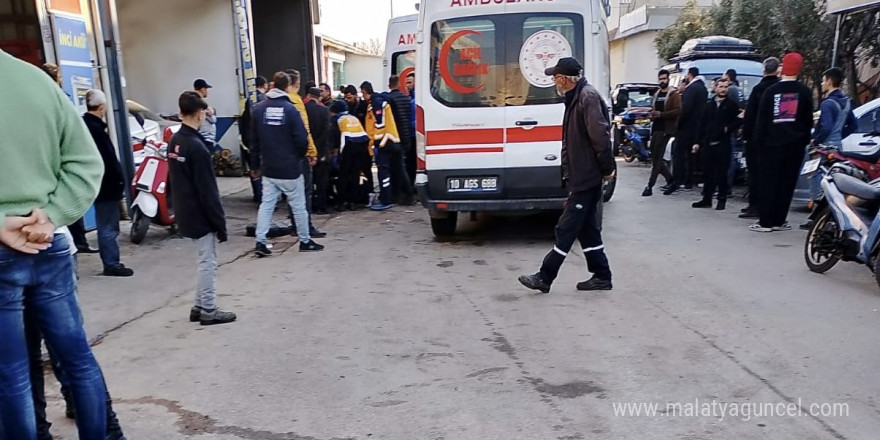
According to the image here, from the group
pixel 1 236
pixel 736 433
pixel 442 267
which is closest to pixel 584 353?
pixel 736 433

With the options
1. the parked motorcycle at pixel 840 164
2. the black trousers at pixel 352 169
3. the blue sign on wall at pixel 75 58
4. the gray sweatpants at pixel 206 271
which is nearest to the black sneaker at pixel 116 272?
the blue sign on wall at pixel 75 58

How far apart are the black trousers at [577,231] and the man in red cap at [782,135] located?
11.4ft

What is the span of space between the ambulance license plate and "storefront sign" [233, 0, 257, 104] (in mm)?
7422

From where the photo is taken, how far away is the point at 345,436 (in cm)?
365

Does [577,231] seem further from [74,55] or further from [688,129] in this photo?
[74,55]

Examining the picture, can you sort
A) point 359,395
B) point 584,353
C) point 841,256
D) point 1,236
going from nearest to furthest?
point 1,236, point 359,395, point 584,353, point 841,256

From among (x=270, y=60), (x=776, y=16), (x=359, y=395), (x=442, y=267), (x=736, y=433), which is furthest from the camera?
(x=776, y=16)

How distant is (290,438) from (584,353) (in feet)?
6.74

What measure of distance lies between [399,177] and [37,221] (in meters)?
9.42

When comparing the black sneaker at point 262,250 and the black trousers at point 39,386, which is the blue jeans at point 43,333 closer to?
the black trousers at point 39,386

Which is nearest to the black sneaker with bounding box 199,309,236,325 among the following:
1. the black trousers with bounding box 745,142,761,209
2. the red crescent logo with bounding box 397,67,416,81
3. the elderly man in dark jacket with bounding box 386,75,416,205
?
the elderly man in dark jacket with bounding box 386,75,416,205

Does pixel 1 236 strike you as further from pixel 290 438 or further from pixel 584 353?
pixel 584 353

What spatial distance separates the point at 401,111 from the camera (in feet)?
37.6

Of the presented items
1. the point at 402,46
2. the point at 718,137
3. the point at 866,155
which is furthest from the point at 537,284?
the point at 402,46
